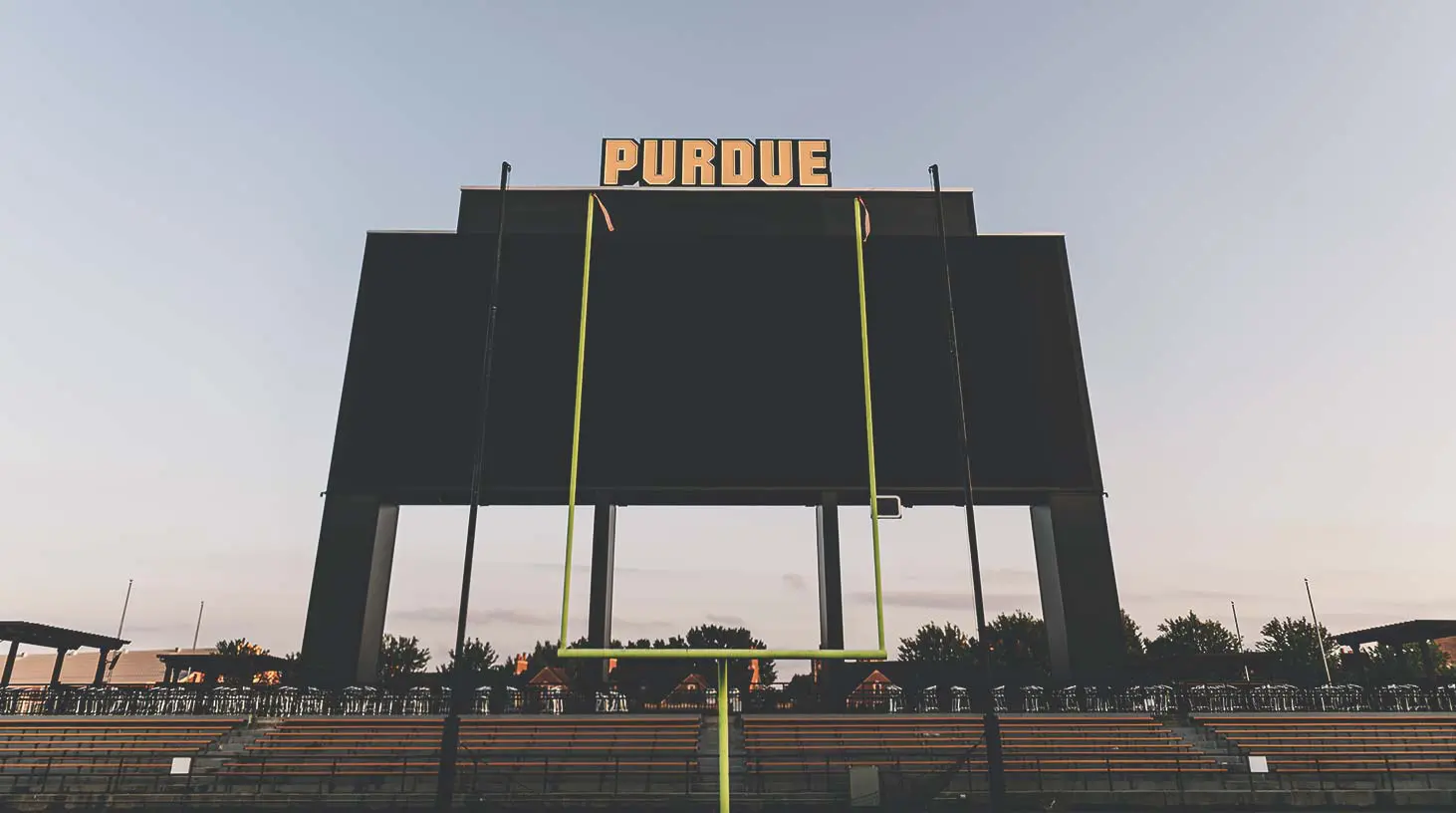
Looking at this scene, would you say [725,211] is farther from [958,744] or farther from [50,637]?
[50,637]

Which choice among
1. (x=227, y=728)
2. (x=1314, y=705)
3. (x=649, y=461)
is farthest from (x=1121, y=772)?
(x=227, y=728)

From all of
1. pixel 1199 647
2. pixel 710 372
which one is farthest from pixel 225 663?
pixel 1199 647

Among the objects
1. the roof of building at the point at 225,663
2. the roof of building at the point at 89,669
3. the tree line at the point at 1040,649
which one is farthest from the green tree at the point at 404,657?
the roof of building at the point at 225,663

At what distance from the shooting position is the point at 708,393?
22.0 metres

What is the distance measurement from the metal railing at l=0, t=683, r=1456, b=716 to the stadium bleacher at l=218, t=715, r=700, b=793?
38.4 inches

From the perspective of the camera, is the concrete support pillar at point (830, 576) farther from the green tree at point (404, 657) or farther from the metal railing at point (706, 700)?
the green tree at point (404, 657)

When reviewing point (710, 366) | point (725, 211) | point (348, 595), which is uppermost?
point (725, 211)

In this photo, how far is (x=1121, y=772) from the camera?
15.7m

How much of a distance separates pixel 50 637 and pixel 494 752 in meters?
14.8

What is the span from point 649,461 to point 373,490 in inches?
268

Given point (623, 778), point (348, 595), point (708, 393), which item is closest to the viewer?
point (623, 778)

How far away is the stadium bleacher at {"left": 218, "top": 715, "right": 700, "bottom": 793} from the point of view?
1575 cm

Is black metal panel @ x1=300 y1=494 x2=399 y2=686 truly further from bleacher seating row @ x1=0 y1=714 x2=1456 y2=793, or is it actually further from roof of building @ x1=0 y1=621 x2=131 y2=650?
roof of building @ x1=0 y1=621 x2=131 y2=650

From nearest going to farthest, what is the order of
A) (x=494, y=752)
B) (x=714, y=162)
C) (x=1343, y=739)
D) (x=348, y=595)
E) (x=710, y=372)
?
(x=494, y=752) → (x=1343, y=739) → (x=348, y=595) → (x=710, y=372) → (x=714, y=162)
